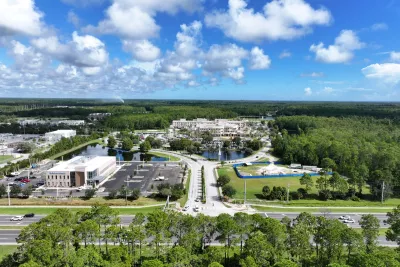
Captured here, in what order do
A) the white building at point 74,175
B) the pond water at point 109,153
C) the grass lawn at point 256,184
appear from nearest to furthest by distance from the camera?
the grass lawn at point 256,184 < the white building at point 74,175 < the pond water at point 109,153

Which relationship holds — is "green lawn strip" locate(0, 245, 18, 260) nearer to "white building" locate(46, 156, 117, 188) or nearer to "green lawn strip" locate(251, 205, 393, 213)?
"white building" locate(46, 156, 117, 188)

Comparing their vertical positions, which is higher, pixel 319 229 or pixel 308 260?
pixel 319 229

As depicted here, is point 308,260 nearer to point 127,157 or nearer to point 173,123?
point 127,157

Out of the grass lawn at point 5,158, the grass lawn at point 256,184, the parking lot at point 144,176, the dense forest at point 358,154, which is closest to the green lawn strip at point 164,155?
the parking lot at point 144,176

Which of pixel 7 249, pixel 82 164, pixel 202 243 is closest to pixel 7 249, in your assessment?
pixel 7 249

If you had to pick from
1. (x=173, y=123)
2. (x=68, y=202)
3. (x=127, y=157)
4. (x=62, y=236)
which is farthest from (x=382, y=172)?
(x=173, y=123)

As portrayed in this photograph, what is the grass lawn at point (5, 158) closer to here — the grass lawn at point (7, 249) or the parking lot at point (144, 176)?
the parking lot at point (144, 176)
